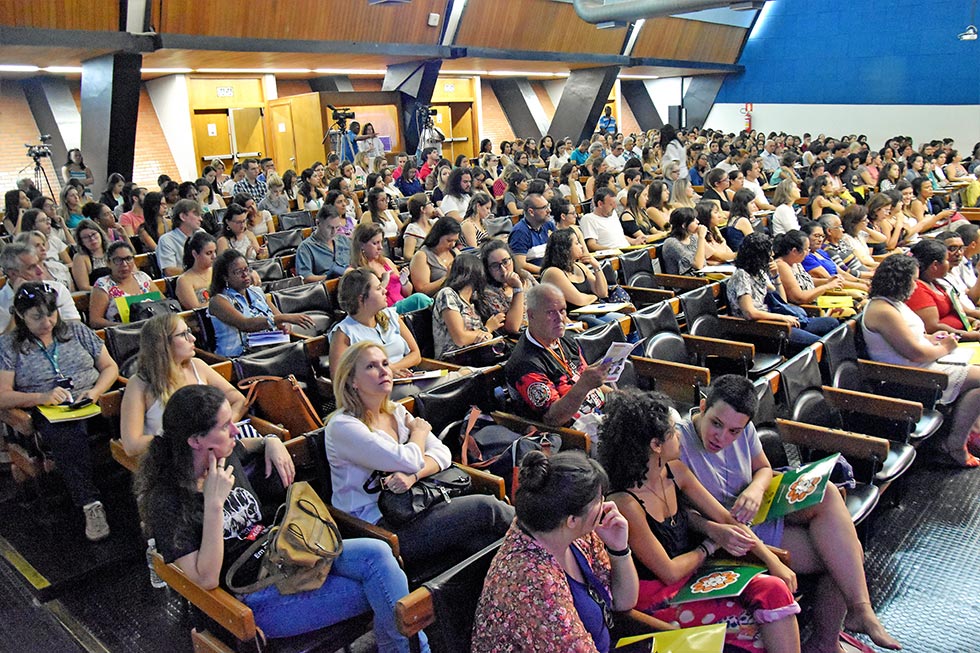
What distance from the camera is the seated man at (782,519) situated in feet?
8.49

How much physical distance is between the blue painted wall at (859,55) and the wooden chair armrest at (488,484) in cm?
1765

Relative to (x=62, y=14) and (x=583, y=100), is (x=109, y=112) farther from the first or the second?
(x=583, y=100)

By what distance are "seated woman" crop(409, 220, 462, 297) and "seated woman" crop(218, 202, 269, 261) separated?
5.31 ft

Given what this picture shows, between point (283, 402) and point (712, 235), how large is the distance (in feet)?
14.4

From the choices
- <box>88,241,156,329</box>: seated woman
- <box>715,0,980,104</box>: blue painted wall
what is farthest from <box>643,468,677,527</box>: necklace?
<box>715,0,980,104</box>: blue painted wall

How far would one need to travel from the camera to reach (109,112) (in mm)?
8820

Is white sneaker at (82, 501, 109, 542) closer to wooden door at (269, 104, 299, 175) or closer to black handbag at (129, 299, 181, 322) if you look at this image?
black handbag at (129, 299, 181, 322)

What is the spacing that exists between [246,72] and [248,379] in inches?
403

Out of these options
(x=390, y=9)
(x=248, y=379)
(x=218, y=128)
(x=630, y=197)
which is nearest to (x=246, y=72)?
(x=218, y=128)

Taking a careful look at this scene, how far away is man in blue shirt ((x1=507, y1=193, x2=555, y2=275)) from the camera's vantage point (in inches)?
235

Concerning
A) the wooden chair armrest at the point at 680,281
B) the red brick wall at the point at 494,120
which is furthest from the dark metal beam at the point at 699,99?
the wooden chair armrest at the point at 680,281

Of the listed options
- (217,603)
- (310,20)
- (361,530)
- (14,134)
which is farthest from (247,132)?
(217,603)

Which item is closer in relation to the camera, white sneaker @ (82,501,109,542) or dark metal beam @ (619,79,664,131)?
white sneaker @ (82,501,109,542)

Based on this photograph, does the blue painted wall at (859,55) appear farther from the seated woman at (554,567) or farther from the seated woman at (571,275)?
the seated woman at (554,567)
